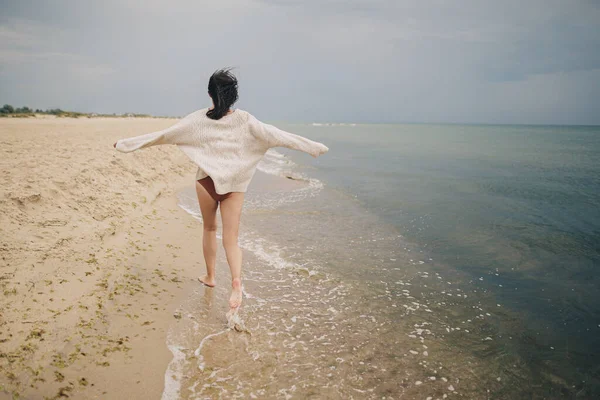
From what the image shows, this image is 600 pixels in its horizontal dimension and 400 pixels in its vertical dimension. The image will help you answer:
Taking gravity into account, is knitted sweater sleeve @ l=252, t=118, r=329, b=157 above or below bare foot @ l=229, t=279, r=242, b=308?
above

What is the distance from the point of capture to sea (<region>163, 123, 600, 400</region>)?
306cm

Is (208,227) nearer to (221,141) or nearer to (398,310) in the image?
(221,141)

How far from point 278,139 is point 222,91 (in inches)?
29.8

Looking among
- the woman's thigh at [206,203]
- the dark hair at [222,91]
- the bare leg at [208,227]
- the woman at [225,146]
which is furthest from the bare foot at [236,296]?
the dark hair at [222,91]

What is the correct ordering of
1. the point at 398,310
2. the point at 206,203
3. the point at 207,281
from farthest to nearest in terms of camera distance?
the point at 207,281 < the point at 398,310 < the point at 206,203

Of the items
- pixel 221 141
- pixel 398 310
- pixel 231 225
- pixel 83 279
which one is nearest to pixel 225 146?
pixel 221 141

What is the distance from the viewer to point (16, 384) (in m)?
2.36

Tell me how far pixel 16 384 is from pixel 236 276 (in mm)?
1903

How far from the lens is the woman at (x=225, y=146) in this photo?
12.0 ft

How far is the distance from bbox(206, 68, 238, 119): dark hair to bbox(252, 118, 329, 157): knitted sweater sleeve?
0.33 metres

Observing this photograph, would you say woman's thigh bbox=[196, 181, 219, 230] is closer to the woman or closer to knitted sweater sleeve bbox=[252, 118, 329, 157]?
the woman

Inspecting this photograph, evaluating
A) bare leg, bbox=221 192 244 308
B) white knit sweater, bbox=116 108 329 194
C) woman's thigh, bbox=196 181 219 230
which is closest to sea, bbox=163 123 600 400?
bare leg, bbox=221 192 244 308

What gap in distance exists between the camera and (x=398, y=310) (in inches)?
171

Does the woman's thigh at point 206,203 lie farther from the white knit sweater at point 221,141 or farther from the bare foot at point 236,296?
the bare foot at point 236,296
